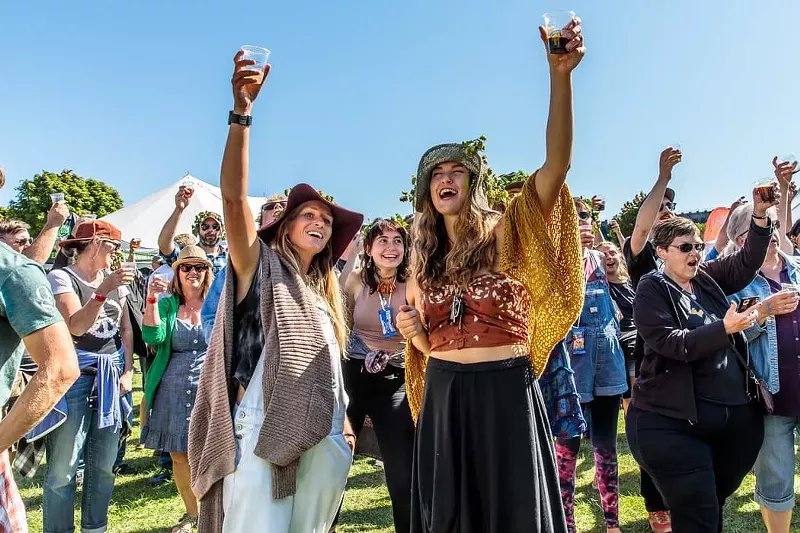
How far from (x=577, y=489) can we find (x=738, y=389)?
2.39 meters

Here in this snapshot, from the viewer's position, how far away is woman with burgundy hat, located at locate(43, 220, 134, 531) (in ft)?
12.1

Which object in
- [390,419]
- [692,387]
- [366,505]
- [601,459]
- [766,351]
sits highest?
[766,351]

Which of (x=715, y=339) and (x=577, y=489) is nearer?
(x=715, y=339)

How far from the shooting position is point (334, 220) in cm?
310

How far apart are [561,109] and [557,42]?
0.82ft

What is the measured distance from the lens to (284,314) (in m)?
2.41

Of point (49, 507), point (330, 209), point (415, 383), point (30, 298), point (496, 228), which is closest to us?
point (30, 298)

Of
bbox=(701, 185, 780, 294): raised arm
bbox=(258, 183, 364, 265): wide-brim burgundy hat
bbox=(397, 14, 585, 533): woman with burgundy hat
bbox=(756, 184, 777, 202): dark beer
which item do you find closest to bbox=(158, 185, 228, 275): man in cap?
bbox=(258, 183, 364, 265): wide-brim burgundy hat

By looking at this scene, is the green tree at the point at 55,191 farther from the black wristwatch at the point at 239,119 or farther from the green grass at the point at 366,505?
the black wristwatch at the point at 239,119

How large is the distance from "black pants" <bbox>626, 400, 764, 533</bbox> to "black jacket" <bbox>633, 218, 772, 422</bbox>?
10cm

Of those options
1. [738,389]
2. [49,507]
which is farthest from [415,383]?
[49,507]

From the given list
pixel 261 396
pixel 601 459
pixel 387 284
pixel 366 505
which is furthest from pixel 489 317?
pixel 366 505

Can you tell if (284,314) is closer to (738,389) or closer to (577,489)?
(738,389)

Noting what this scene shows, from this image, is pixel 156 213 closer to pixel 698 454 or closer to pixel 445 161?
pixel 445 161
